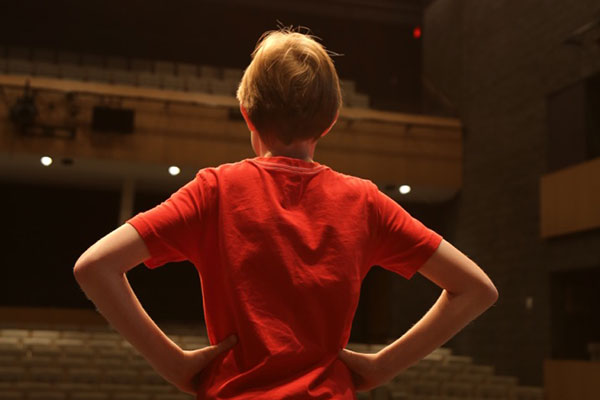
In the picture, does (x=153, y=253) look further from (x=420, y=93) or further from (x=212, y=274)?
(x=420, y=93)

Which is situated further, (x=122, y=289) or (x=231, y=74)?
(x=231, y=74)

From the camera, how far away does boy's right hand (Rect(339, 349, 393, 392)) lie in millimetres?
794

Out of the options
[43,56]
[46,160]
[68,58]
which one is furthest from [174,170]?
[43,56]

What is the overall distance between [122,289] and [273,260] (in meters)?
0.16

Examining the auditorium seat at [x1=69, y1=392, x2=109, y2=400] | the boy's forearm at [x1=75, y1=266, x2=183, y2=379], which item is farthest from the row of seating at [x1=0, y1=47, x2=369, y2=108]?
the boy's forearm at [x1=75, y1=266, x2=183, y2=379]

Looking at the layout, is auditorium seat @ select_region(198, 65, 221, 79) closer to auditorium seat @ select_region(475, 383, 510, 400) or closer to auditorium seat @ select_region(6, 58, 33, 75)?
auditorium seat @ select_region(6, 58, 33, 75)

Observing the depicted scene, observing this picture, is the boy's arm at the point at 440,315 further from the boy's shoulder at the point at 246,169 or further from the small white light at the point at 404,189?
the small white light at the point at 404,189

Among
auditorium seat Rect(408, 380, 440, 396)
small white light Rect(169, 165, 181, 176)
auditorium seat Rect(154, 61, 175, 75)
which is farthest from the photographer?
Answer: auditorium seat Rect(154, 61, 175, 75)

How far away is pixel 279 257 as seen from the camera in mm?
760

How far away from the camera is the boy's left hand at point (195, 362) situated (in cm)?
76

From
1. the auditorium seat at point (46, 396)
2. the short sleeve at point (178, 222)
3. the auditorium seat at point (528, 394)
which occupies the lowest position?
the auditorium seat at point (528, 394)

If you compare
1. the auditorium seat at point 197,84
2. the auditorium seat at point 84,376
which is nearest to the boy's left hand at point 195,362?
the auditorium seat at point 84,376

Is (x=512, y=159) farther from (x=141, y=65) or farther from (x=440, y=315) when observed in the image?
(x=440, y=315)

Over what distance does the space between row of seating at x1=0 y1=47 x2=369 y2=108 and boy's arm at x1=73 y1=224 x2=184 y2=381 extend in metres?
8.99
